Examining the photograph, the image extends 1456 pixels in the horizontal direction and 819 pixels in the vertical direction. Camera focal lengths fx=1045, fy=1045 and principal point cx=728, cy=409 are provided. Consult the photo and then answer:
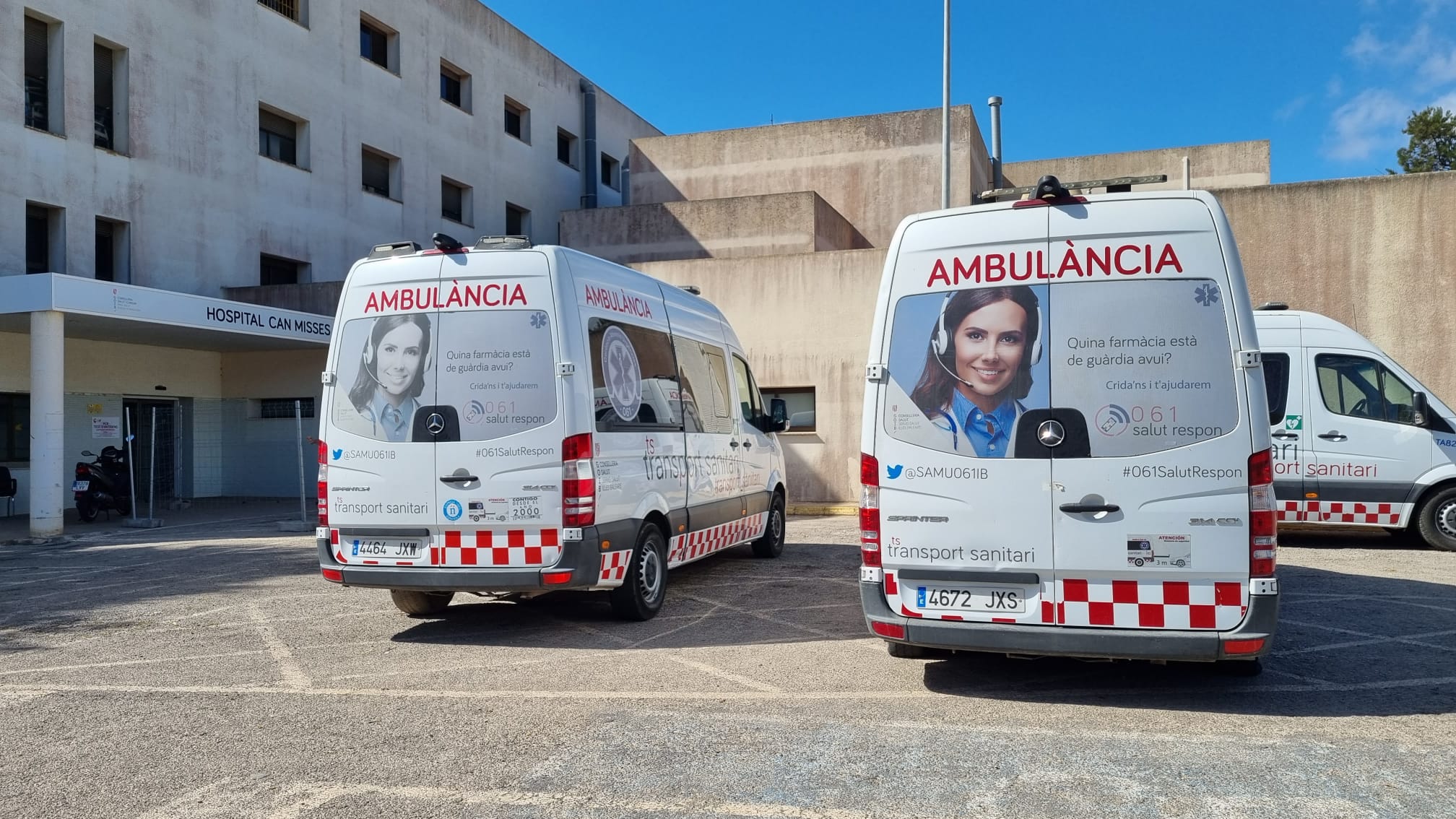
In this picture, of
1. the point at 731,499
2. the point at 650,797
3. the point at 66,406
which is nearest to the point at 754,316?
the point at 731,499

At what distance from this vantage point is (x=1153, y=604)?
4.85m

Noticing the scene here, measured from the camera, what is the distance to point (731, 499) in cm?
923

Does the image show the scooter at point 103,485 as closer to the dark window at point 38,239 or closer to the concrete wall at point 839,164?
the dark window at point 38,239

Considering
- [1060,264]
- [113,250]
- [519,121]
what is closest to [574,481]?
[1060,264]

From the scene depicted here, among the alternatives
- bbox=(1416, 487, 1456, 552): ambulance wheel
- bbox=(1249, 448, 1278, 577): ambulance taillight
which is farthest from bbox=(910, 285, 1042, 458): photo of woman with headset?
bbox=(1416, 487, 1456, 552): ambulance wheel

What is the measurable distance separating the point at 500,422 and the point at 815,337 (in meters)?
10.3

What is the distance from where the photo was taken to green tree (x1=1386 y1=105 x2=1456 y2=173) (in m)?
42.6

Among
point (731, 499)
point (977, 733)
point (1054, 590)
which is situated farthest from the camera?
point (731, 499)

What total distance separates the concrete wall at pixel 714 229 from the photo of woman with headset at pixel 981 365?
56.1 feet

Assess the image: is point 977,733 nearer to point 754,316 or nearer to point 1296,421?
point 1296,421

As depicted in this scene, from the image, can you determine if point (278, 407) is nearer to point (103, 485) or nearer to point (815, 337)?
point (103, 485)

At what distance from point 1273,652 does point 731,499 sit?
4454mm

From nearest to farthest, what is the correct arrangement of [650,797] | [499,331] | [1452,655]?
[650,797]
[1452,655]
[499,331]

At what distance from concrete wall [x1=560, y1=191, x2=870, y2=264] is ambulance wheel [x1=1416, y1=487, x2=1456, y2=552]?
13.3 meters
